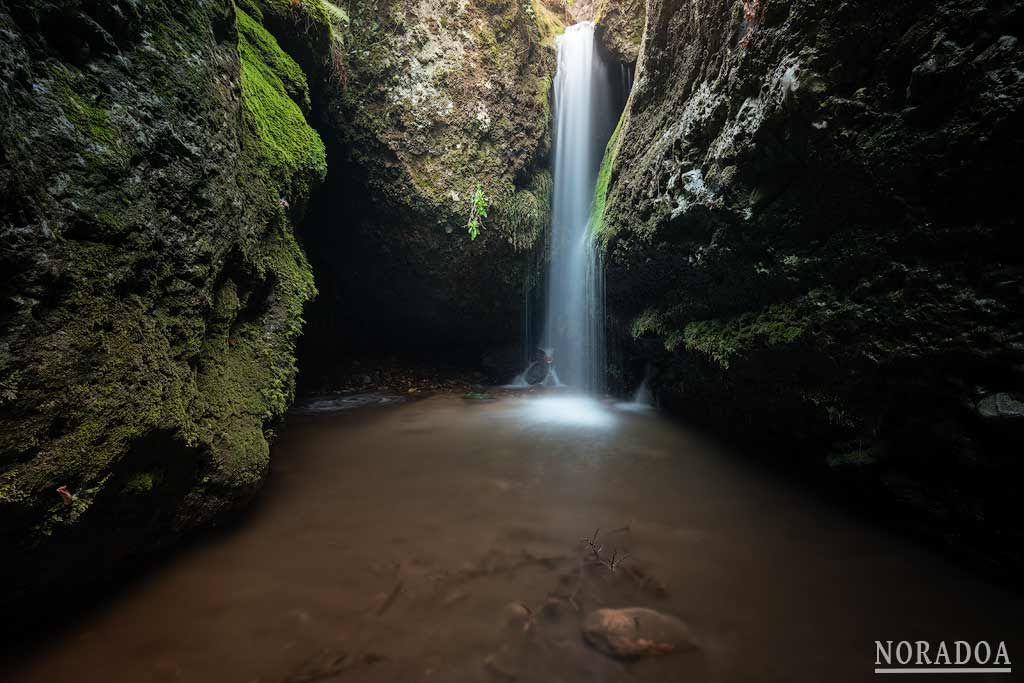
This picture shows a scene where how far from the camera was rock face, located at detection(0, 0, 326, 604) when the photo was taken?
5.06ft

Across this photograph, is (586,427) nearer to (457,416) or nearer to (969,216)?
(457,416)

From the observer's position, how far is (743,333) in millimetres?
3725

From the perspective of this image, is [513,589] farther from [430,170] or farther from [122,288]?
[430,170]

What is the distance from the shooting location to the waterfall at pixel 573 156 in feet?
28.7

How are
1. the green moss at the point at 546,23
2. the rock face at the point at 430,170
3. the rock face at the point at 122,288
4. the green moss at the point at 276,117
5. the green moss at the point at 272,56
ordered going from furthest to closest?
the green moss at the point at 546,23
the rock face at the point at 430,170
the green moss at the point at 272,56
the green moss at the point at 276,117
the rock face at the point at 122,288

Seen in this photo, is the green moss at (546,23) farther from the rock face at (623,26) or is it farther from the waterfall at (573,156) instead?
the rock face at (623,26)

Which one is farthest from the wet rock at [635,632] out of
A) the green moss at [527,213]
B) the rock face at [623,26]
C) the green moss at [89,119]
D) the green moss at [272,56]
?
the rock face at [623,26]

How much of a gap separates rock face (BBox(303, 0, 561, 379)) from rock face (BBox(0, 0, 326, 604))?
3481 millimetres

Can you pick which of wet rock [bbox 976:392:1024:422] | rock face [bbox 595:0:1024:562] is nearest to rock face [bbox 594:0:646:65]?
rock face [bbox 595:0:1024:562]

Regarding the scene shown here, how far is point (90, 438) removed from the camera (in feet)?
5.46

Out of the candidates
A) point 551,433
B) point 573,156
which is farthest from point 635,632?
point 573,156

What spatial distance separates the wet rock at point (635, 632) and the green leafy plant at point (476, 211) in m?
6.31

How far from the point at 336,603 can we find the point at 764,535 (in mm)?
2500

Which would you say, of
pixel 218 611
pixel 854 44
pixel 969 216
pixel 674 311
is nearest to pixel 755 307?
pixel 674 311
